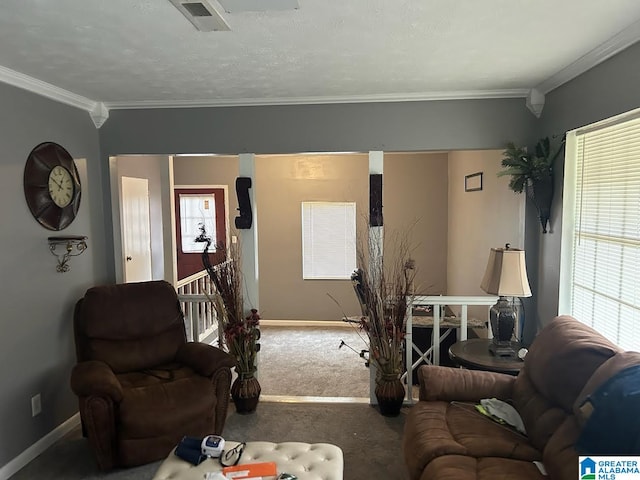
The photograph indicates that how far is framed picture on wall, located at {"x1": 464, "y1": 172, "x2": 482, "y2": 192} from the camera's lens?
16.6 ft

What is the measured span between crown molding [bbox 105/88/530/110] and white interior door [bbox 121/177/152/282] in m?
1.32

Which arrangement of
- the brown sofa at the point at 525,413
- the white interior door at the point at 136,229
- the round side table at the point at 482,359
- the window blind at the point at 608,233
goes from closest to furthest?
1. the brown sofa at the point at 525,413
2. the window blind at the point at 608,233
3. the round side table at the point at 482,359
4. the white interior door at the point at 136,229

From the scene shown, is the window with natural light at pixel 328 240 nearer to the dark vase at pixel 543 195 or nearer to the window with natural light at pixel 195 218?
the window with natural light at pixel 195 218

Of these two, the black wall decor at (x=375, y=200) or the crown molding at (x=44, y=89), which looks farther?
the black wall decor at (x=375, y=200)

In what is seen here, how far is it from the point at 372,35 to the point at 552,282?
2.13m

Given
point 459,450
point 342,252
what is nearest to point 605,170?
point 459,450

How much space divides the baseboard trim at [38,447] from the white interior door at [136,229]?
1.68m

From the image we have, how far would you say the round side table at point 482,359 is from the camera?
2.99m

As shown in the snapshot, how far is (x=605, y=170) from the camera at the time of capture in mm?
2686

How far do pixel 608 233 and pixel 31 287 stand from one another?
3.59 meters

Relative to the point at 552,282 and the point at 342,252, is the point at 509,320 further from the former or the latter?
the point at 342,252

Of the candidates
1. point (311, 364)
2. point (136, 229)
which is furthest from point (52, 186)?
point (311, 364)

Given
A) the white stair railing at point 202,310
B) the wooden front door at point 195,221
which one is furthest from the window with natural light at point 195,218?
the white stair railing at point 202,310

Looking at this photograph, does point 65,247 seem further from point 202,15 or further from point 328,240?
point 328,240
